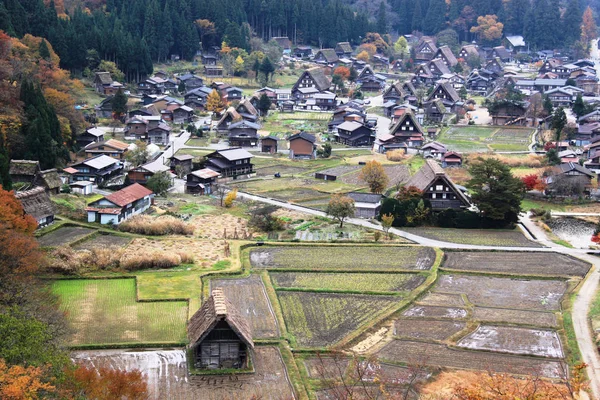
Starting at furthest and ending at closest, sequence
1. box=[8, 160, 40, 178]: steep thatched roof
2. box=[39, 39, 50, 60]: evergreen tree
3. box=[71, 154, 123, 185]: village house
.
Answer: box=[39, 39, 50, 60]: evergreen tree < box=[71, 154, 123, 185]: village house < box=[8, 160, 40, 178]: steep thatched roof

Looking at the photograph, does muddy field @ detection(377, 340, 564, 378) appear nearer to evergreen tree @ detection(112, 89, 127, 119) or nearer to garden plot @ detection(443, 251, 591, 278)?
garden plot @ detection(443, 251, 591, 278)

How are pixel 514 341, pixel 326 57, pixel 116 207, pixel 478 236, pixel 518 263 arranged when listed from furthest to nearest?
pixel 326 57
pixel 478 236
pixel 116 207
pixel 518 263
pixel 514 341

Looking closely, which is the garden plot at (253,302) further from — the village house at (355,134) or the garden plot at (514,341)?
the village house at (355,134)

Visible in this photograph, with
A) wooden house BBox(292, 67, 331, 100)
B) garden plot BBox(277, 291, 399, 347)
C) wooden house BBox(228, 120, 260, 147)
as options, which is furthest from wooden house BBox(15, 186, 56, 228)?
wooden house BBox(292, 67, 331, 100)

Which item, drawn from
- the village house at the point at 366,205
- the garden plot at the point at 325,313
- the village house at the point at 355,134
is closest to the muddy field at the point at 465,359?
the garden plot at the point at 325,313

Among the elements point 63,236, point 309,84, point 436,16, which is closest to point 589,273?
point 63,236

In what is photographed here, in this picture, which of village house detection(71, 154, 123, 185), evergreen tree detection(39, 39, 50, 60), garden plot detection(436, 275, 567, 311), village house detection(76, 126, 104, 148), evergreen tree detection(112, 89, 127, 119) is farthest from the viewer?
evergreen tree detection(112, 89, 127, 119)

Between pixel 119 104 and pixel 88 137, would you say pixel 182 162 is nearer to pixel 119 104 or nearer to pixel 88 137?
pixel 88 137
